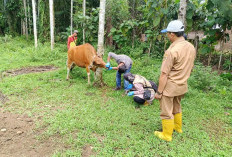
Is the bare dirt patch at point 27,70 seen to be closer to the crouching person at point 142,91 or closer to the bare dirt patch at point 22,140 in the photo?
the bare dirt patch at point 22,140

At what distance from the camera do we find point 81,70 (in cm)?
775

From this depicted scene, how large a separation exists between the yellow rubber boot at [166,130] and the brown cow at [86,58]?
109 inches

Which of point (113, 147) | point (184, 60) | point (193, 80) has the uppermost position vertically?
point (184, 60)

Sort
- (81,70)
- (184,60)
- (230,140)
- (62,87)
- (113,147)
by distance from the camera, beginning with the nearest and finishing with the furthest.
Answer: (184,60) < (113,147) < (230,140) < (62,87) < (81,70)

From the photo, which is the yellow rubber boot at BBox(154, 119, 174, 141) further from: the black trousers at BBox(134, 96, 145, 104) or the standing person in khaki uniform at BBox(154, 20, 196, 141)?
the black trousers at BBox(134, 96, 145, 104)

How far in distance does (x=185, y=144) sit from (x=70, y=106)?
107 inches

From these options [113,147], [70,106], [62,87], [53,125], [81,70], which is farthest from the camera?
[81,70]

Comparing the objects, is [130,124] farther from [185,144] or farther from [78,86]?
[78,86]

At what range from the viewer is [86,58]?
6074 millimetres

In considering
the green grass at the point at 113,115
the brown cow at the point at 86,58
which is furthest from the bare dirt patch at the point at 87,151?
the brown cow at the point at 86,58

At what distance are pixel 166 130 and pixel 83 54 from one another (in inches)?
152

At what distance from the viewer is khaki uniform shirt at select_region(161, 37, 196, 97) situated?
2.86m

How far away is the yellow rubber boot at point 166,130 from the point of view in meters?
3.21

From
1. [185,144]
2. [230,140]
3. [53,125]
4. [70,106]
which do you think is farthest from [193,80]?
[53,125]
